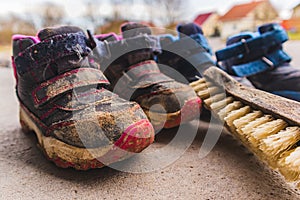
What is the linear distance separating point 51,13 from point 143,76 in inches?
56.1

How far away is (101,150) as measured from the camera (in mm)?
369

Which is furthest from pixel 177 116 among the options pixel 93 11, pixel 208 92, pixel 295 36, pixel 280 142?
Result: pixel 295 36

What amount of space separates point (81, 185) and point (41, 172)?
0.08 metres

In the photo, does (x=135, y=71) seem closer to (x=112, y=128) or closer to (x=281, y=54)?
(x=112, y=128)

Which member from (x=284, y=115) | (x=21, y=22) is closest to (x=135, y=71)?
(x=284, y=115)

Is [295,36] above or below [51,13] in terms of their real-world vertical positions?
below

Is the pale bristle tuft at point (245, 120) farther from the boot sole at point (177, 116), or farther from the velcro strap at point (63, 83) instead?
the velcro strap at point (63, 83)

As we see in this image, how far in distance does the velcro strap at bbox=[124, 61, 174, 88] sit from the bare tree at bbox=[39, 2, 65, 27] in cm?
117

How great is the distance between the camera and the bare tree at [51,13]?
1.61 meters

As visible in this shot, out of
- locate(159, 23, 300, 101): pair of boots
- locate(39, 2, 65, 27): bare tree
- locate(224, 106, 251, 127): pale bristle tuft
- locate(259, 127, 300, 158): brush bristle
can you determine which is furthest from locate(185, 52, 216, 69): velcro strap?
locate(39, 2, 65, 27): bare tree

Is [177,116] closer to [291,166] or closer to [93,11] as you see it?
[291,166]

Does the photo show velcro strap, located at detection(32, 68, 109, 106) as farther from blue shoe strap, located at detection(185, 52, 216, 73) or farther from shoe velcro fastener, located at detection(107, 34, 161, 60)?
blue shoe strap, located at detection(185, 52, 216, 73)

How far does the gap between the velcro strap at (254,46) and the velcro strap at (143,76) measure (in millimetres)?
204

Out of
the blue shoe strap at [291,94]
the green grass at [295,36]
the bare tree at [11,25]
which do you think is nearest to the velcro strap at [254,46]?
the blue shoe strap at [291,94]
